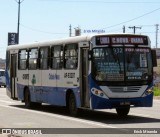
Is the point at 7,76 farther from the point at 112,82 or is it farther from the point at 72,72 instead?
the point at 112,82

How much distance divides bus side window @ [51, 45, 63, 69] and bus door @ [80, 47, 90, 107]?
1883mm

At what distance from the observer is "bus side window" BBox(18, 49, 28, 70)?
2427 cm

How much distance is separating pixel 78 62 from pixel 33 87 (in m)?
5.31

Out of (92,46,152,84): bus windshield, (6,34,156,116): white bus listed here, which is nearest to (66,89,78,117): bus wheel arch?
(6,34,156,116): white bus

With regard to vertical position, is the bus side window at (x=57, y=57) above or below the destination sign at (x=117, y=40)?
below

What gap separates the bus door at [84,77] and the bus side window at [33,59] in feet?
15.7

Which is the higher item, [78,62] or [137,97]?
[78,62]

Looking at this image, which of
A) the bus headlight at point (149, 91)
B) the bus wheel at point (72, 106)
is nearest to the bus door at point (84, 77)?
the bus wheel at point (72, 106)

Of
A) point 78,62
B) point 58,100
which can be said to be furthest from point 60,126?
point 58,100

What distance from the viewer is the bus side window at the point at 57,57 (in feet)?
66.8

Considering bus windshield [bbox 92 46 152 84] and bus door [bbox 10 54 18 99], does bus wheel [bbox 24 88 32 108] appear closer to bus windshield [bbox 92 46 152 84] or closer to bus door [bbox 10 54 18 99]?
bus door [bbox 10 54 18 99]

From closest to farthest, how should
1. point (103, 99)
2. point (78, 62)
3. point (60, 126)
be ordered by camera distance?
1. point (60, 126)
2. point (103, 99)
3. point (78, 62)

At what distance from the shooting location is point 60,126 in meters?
15.8

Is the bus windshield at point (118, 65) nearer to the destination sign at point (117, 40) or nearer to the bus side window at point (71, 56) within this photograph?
the destination sign at point (117, 40)
